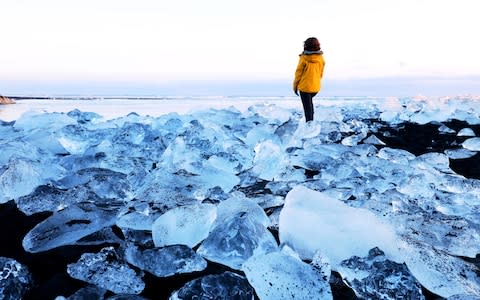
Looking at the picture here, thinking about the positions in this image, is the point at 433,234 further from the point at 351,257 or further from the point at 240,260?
the point at 240,260

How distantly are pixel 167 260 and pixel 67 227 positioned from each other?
503 millimetres

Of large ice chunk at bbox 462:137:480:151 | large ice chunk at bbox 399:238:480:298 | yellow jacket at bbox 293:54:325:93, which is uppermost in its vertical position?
yellow jacket at bbox 293:54:325:93

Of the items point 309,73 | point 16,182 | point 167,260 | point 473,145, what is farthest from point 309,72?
point 167,260

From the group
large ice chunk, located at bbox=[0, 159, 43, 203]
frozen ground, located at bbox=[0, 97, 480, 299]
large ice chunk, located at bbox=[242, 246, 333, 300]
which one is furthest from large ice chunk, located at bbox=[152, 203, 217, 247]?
large ice chunk, located at bbox=[0, 159, 43, 203]

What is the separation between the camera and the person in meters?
5.20

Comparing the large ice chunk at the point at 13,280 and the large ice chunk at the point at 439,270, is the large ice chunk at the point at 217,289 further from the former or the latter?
the large ice chunk at the point at 439,270

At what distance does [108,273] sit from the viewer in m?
1.12

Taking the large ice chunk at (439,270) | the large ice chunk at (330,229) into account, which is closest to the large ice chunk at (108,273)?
Answer: the large ice chunk at (330,229)

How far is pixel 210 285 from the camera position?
0.99 metres

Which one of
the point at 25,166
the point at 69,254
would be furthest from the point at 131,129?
the point at 69,254

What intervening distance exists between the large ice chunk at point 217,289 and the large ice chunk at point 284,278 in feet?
0.18

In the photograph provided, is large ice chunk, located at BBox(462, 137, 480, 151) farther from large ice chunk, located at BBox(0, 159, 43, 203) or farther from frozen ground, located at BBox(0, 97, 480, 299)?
large ice chunk, located at BBox(0, 159, 43, 203)

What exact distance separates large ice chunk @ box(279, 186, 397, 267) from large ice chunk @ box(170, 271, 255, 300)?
37 centimetres

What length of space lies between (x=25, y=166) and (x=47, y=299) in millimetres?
1133
